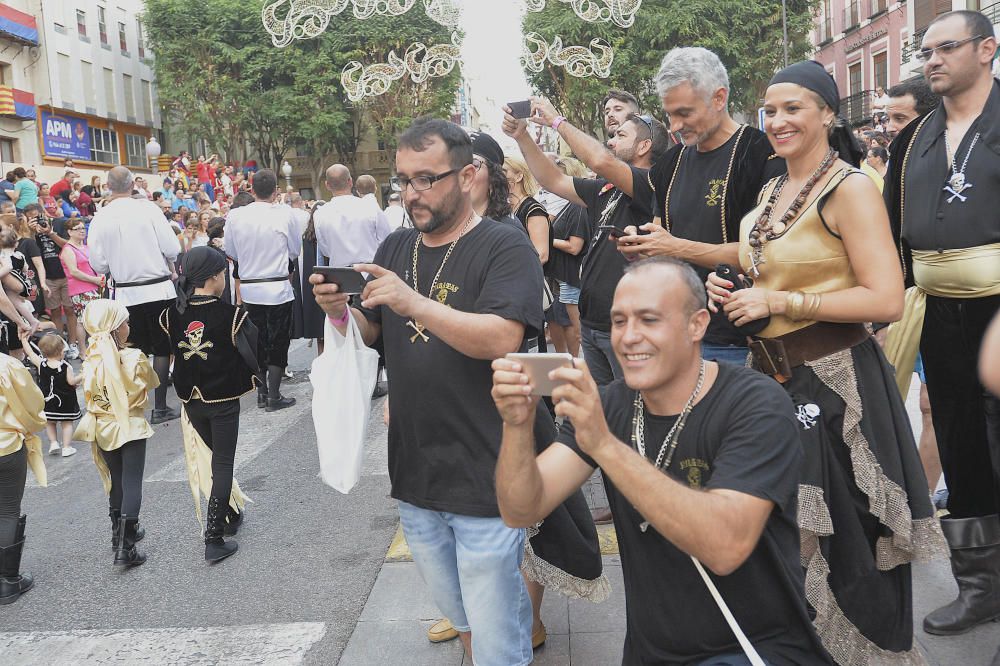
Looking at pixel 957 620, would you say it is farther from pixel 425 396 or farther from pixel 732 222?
pixel 425 396

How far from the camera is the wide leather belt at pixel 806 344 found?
2906 mm

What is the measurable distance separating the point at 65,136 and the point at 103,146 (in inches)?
172

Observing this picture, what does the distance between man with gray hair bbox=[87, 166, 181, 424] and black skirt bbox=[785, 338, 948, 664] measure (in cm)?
669

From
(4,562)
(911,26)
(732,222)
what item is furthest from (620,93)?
(911,26)

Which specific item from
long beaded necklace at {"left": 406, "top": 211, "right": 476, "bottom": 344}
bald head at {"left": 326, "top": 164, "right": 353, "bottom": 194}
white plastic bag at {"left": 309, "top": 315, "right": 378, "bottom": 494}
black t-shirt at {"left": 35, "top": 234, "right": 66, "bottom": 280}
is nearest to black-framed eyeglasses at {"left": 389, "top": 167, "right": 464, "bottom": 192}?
long beaded necklace at {"left": 406, "top": 211, "right": 476, "bottom": 344}

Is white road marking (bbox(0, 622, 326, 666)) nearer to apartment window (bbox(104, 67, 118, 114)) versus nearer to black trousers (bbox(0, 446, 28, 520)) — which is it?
black trousers (bbox(0, 446, 28, 520))

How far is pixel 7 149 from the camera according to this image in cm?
3462

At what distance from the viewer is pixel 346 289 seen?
3.04 m

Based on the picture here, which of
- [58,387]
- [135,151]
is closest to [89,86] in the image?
[135,151]

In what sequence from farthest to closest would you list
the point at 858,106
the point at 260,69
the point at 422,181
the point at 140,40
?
the point at 140,40 < the point at 260,69 < the point at 858,106 < the point at 422,181

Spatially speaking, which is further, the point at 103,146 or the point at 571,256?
the point at 103,146

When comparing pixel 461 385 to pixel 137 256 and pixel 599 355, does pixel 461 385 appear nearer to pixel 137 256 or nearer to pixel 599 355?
pixel 599 355

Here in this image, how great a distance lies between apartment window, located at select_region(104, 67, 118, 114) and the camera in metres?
43.7

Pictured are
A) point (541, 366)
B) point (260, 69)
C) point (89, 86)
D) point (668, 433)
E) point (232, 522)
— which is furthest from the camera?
point (260, 69)
